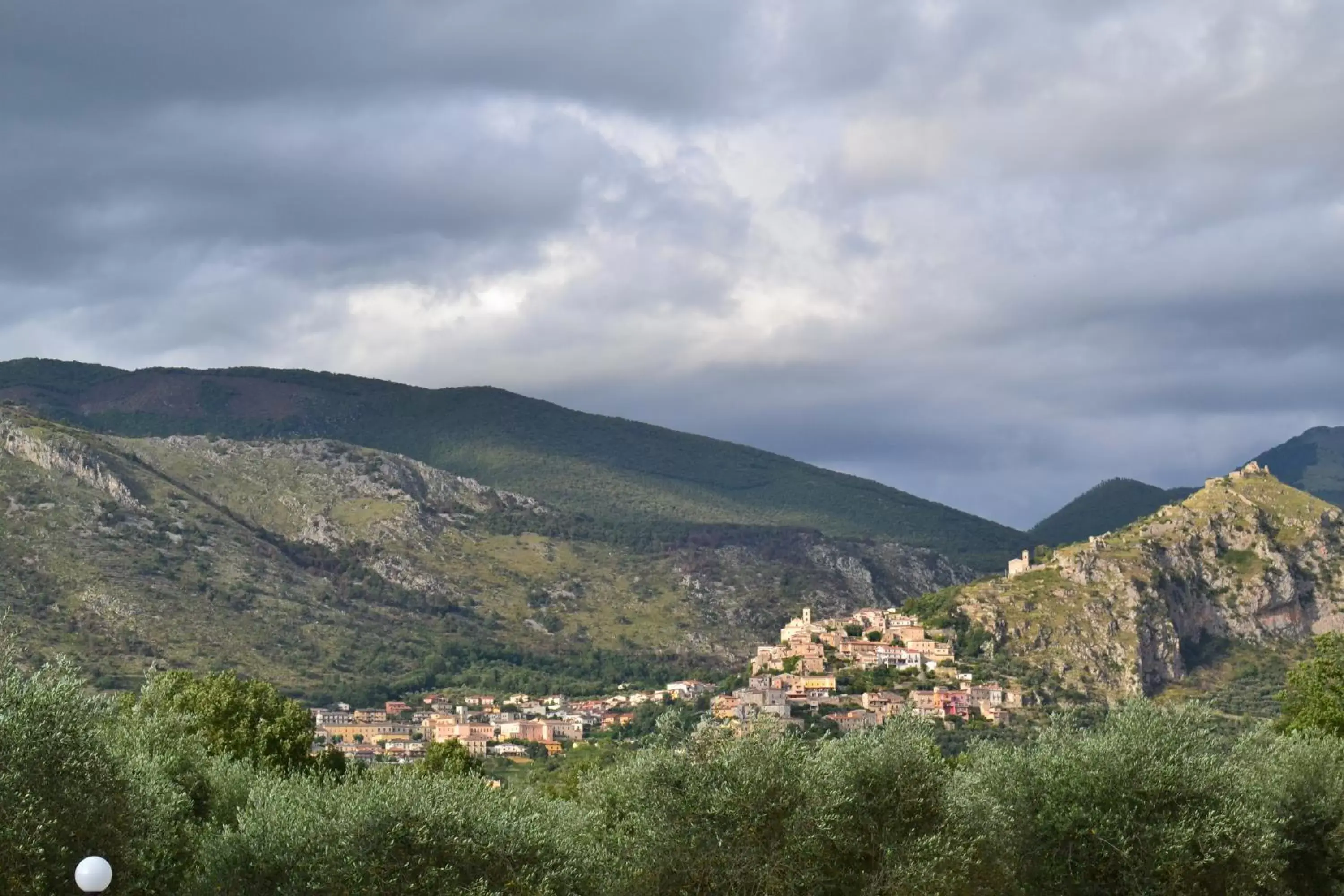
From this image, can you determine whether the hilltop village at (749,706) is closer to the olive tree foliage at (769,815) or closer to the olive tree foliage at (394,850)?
the olive tree foliage at (769,815)

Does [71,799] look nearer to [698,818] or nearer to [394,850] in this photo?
[394,850]

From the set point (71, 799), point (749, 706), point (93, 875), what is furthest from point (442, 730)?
point (93, 875)

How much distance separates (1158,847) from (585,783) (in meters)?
18.0

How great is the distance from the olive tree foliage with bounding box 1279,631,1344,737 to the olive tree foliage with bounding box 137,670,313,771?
46.5 metres

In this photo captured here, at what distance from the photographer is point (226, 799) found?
50156 millimetres

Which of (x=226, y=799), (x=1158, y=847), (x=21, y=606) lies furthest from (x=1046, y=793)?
(x=21, y=606)

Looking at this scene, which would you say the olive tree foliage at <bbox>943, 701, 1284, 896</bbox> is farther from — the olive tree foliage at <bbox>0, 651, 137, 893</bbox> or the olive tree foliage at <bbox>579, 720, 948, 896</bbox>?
the olive tree foliage at <bbox>0, 651, 137, 893</bbox>

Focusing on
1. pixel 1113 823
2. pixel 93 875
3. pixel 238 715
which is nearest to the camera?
pixel 93 875

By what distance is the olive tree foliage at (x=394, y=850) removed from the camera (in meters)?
39.2

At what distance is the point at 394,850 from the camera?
39.7 meters

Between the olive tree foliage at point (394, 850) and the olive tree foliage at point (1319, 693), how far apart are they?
4499cm

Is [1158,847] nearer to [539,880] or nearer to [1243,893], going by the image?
[1243,893]

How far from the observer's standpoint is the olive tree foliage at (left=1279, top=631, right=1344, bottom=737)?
258ft

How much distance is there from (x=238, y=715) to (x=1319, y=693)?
5459 cm
